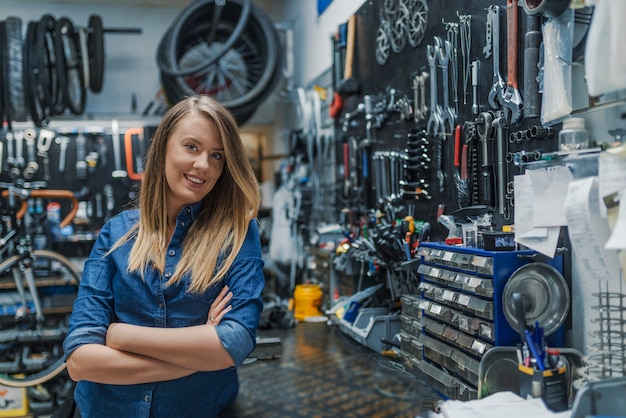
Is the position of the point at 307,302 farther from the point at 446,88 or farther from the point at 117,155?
the point at 117,155

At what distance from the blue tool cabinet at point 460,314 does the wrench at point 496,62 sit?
593 millimetres

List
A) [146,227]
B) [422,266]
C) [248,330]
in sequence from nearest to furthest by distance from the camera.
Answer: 1. [248,330]
2. [146,227]
3. [422,266]

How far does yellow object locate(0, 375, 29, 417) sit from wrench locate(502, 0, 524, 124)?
3215 mm

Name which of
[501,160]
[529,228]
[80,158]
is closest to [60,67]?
[80,158]

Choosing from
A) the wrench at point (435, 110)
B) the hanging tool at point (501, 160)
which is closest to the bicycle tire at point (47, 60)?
the wrench at point (435, 110)

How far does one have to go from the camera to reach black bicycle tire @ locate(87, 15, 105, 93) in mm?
5414

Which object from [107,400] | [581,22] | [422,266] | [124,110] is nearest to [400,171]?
[422,266]

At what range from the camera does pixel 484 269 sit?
1800 mm

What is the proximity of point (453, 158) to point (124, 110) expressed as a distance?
188 inches

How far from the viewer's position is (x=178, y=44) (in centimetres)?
536

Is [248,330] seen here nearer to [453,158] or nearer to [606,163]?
[606,163]

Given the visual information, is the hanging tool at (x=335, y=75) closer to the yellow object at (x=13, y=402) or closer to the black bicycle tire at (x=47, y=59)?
the black bicycle tire at (x=47, y=59)

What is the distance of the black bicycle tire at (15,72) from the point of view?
4.91m

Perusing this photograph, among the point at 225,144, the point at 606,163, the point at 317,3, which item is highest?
the point at 317,3
